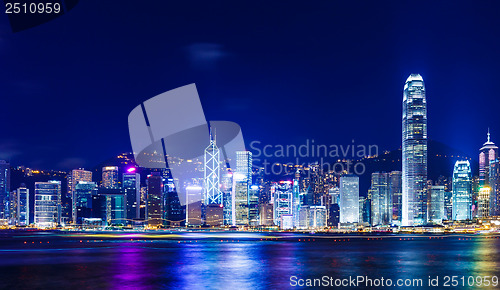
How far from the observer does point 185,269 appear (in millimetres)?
45250

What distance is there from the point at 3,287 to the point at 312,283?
18.5m

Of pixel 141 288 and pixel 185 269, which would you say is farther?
pixel 185 269

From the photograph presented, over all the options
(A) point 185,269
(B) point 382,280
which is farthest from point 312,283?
(A) point 185,269

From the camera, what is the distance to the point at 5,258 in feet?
187

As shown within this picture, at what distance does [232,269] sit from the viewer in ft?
147

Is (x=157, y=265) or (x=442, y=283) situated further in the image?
(x=157, y=265)

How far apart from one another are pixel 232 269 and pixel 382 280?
12.0m

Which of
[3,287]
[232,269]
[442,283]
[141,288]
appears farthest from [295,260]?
[3,287]

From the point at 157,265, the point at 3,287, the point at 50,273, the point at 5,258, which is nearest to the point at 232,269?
the point at 157,265

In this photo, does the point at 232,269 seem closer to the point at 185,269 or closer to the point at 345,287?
the point at 185,269

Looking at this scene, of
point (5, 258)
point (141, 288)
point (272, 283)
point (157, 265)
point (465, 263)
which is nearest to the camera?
point (141, 288)

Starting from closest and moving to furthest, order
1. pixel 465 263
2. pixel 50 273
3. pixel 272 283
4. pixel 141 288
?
pixel 141 288 < pixel 272 283 < pixel 50 273 < pixel 465 263

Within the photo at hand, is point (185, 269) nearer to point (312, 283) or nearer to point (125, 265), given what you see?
point (125, 265)

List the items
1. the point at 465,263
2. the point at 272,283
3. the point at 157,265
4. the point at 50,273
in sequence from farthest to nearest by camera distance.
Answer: the point at 465,263 < the point at 157,265 < the point at 50,273 < the point at 272,283
